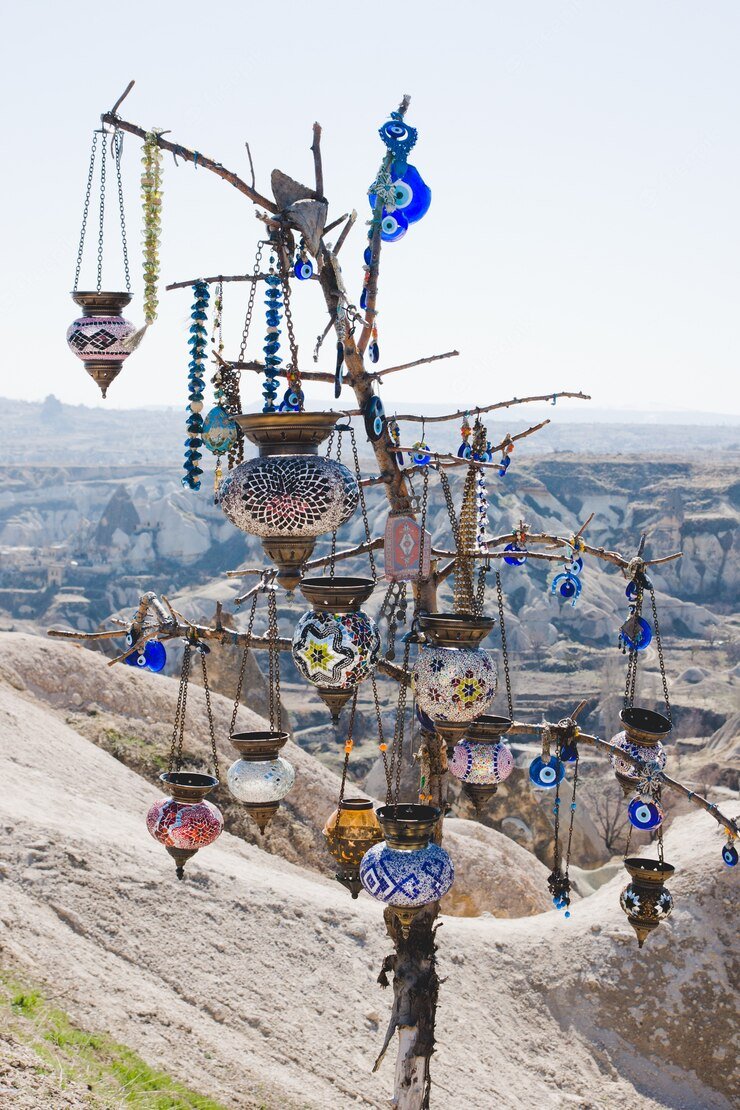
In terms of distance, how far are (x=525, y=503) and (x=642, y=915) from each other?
95.0m

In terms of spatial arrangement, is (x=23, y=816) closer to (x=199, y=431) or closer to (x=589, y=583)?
(x=199, y=431)

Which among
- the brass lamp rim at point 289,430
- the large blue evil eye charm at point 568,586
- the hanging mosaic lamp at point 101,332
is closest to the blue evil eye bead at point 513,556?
the large blue evil eye charm at point 568,586

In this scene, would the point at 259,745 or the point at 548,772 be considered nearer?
the point at 259,745

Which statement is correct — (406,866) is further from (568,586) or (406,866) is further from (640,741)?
(568,586)

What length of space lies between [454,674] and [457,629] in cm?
24

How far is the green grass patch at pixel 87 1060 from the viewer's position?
6637mm

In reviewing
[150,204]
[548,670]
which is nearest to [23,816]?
[150,204]

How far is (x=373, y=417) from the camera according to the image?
6375mm

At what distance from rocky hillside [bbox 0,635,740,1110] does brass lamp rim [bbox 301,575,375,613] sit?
157 inches

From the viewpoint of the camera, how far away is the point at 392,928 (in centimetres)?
646

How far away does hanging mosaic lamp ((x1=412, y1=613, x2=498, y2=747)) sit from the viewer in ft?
19.6

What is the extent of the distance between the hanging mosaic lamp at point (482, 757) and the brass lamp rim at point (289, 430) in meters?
2.16

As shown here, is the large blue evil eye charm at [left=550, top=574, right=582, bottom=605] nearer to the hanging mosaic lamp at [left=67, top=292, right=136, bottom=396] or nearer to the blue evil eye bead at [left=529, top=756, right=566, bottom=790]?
the blue evil eye bead at [left=529, top=756, right=566, bottom=790]

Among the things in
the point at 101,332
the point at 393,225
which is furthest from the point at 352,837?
the point at 393,225
